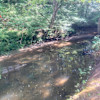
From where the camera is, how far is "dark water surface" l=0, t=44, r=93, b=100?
436 centimetres

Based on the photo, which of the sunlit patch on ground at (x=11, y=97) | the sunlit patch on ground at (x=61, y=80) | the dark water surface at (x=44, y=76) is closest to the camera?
the sunlit patch on ground at (x=11, y=97)

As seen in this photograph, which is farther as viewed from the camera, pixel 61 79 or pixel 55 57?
pixel 55 57

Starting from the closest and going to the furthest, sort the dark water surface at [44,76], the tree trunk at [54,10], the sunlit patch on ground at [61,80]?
the dark water surface at [44,76] < the sunlit patch on ground at [61,80] < the tree trunk at [54,10]

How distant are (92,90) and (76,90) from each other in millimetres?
733

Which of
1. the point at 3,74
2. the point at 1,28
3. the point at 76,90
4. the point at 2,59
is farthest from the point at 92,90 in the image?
the point at 1,28

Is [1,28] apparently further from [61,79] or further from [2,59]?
[61,79]

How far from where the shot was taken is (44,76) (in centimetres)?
552

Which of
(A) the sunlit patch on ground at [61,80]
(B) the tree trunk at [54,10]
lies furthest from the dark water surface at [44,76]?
(B) the tree trunk at [54,10]

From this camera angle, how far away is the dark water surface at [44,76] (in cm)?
436

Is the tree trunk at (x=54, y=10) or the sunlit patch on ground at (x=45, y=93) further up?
the tree trunk at (x=54, y=10)

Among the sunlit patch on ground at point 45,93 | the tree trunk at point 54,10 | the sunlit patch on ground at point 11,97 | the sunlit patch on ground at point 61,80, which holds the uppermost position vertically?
the tree trunk at point 54,10

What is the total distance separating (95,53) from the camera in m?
7.39

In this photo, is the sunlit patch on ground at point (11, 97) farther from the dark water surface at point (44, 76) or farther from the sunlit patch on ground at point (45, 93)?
the sunlit patch on ground at point (45, 93)

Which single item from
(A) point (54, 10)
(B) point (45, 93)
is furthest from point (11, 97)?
(A) point (54, 10)
